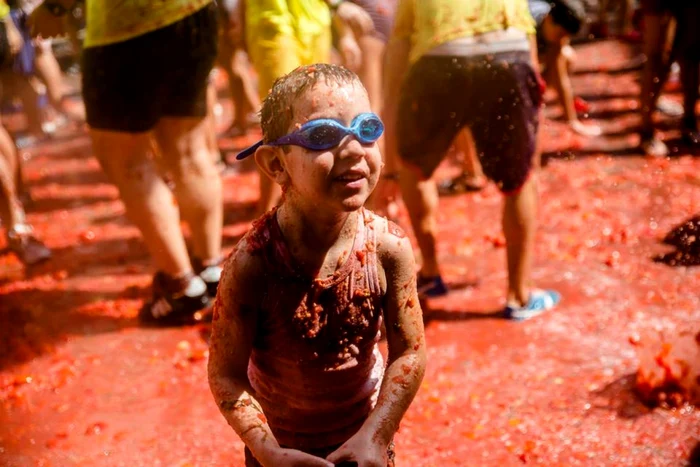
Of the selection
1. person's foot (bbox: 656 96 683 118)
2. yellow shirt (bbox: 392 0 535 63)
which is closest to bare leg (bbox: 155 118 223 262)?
yellow shirt (bbox: 392 0 535 63)

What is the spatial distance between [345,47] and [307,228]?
8.76 ft

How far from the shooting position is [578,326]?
12.5 feet

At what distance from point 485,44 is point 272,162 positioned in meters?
1.81

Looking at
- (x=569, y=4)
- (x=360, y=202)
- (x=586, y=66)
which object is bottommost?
(x=586, y=66)

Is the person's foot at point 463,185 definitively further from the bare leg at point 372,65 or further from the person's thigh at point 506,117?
the person's thigh at point 506,117

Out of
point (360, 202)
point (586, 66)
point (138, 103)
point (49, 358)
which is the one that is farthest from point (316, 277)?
point (586, 66)

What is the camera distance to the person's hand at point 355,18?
14.4 feet

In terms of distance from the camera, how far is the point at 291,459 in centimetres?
177

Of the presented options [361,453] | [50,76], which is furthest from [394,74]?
[50,76]

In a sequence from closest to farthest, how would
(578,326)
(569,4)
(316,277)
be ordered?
(316,277), (578,326), (569,4)

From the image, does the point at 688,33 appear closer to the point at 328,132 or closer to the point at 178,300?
the point at 178,300

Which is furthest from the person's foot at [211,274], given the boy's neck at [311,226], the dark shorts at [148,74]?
the boy's neck at [311,226]

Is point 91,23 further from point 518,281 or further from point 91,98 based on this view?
point 518,281

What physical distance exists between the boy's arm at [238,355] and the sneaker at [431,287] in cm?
238
